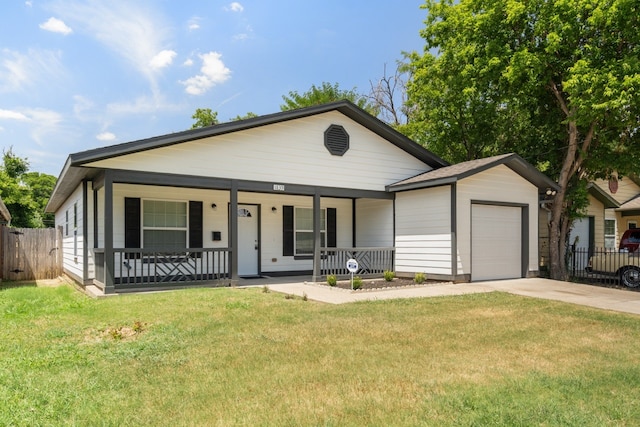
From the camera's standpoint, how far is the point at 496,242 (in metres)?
12.5

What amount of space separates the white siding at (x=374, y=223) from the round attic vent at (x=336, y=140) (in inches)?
96.3

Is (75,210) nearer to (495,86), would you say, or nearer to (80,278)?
(80,278)

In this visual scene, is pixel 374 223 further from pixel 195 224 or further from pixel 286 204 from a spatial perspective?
pixel 195 224

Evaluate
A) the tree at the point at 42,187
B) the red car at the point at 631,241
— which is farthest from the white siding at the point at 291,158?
the tree at the point at 42,187

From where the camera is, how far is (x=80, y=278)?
454 inches

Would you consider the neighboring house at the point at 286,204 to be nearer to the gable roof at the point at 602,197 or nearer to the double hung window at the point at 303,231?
the double hung window at the point at 303,231

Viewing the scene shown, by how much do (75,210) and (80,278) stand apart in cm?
257

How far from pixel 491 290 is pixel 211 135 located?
309 inches

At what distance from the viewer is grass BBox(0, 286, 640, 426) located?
333 centimetres

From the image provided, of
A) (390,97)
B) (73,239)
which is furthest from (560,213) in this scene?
(390,97)

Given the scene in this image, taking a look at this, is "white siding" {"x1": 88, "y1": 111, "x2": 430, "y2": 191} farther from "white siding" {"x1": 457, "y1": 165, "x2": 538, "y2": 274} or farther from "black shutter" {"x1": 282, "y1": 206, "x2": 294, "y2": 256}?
"white siding" {"x1": 457, "y1": 165, "x2": 538, "y2": 274}

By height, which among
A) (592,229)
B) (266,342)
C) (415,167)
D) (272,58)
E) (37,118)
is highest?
(272,58)

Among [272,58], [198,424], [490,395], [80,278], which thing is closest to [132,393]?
[198,424]

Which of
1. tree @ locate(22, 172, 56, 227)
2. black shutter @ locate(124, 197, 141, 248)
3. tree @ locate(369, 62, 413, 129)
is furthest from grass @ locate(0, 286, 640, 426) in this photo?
tree @ locate(22, 172, 56, 227)
